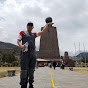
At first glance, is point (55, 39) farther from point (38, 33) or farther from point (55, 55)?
point (38, 33)

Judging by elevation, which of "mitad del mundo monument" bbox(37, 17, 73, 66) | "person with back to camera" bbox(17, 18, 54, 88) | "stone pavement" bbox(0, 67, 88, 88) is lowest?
"stone pavement" bbox(0, 67, 88, 88)

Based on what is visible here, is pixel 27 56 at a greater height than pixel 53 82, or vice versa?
pixel 27 56

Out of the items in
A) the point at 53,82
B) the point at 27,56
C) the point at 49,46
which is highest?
the point at 49,46

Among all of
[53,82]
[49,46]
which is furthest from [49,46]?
[53,82]

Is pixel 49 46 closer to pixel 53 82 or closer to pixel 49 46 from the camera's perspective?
pixel 49 46

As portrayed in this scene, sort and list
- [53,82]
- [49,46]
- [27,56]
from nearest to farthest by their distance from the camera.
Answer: [27,56] < [53,82] < [49,46]

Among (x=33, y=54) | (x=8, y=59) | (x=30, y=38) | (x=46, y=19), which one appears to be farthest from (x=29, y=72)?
(x=8, y=59)

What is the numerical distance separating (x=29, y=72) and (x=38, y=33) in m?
1.08

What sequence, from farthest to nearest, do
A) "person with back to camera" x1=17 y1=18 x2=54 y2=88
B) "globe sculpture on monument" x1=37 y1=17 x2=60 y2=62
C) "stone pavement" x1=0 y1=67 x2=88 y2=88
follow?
"globe sculpture on monument" x1=37 y1=17 x2=60 y2=62
"stone pavement" x1=0 y1=67 x2=88 y2=88
"person with back to camera" x1=17 y1=18 x2=54 y2=88

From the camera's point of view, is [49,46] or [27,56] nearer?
[27,56]

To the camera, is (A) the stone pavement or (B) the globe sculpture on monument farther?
(B) the globe sculpture on monument

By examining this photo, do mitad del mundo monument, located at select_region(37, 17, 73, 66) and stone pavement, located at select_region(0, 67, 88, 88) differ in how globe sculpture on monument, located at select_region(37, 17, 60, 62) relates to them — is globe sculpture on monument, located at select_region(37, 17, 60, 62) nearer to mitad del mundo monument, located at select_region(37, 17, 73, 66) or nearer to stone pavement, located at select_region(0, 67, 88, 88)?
mitad del mundo monument, located at select_region(37, 17, 73, 66)


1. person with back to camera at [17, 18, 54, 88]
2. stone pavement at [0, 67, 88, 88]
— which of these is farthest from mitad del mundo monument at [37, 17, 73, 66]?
person with back to camera at [17, 18, 54, 88]

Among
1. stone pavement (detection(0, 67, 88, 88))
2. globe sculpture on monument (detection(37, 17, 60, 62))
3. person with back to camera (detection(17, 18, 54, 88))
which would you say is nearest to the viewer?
person with back to camera (detection(17, 18, 54, 88))
